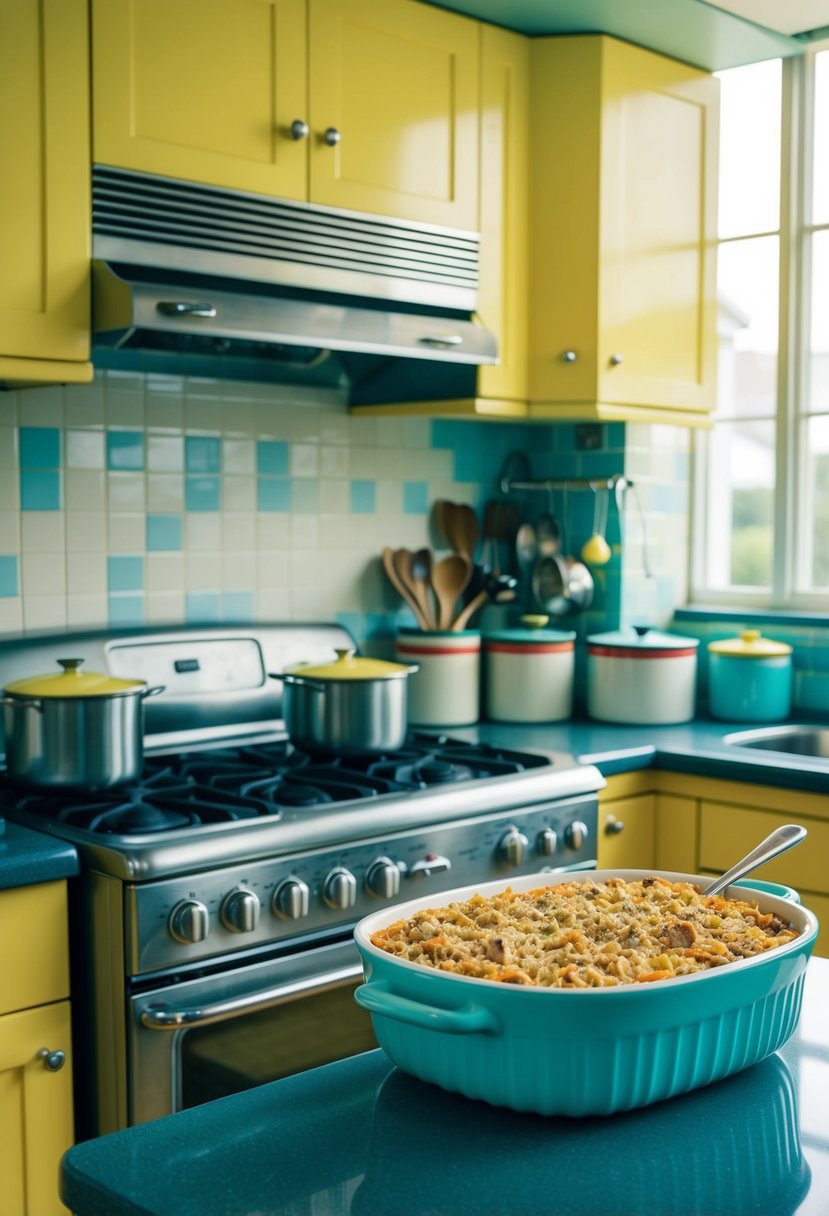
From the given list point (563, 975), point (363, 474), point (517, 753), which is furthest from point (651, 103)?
point (563, 975)

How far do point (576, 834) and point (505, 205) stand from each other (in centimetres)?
136

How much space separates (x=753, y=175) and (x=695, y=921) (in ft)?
8.59

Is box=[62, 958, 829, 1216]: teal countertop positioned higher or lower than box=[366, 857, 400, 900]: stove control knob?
higher

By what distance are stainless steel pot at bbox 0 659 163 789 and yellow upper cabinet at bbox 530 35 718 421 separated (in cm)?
127

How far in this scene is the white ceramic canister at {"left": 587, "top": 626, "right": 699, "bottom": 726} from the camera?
2918 millimetres

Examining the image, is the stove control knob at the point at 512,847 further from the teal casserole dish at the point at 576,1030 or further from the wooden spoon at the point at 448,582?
the teal casserole dish at the point at 576,1030

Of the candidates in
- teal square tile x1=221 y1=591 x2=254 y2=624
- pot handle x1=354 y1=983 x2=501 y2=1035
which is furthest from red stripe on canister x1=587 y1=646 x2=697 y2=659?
pot handle x1=354 y1=983 x2=501 y2=1035

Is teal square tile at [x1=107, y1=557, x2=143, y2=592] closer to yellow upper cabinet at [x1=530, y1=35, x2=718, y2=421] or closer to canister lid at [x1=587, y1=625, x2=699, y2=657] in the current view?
yellow upper cabinet at [x1=530, y1=35, x2=718, y2=421]

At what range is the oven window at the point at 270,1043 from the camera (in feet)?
6.07

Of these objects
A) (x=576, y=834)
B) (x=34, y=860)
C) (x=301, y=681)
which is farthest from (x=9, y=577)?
(x=576, y=834)

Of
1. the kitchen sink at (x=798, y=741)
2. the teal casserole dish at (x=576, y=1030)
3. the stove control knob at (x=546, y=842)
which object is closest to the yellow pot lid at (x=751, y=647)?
the kitchen sink at (x=798, y=741)

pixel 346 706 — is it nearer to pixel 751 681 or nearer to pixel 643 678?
pixel 643 678

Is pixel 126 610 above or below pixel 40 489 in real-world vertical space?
below

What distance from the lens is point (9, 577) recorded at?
2.36 meters
